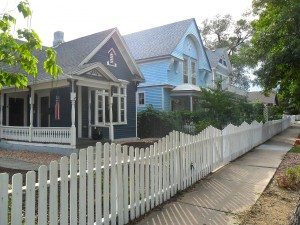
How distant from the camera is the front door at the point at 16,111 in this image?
17750mm

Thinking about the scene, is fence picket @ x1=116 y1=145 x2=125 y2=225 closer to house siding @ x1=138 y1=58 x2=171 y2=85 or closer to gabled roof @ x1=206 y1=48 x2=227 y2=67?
house siding @ x1=138 y1=58 x2=171 y2=85

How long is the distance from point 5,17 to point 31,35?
2.04 feet

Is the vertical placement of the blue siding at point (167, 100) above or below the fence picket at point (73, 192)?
above

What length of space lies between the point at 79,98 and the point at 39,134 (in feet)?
10.1

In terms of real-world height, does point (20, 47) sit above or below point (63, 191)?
above

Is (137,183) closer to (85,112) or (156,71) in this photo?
(85,112)

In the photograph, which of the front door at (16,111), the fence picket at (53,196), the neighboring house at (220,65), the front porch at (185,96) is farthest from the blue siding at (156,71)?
the fence picket at (53,196)

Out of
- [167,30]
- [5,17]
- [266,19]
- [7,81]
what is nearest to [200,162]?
[7,81]

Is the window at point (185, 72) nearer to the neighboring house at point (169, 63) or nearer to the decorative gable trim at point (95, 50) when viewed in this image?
the neighboring house at point (169, 63)

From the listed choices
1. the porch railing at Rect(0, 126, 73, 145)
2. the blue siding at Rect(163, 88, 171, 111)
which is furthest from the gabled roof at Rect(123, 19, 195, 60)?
the porch railing at Rect(0, 126, 73, 145)

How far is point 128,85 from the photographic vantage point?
62.1ft

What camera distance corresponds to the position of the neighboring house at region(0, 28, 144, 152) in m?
13.6

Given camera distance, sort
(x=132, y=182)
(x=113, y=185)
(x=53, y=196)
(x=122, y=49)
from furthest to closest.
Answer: (x=122, y=49) → (x=132, y=182) → (x=113, y=185) → (x=53, y=196)

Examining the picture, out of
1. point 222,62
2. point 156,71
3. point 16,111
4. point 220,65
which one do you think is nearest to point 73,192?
point 16,111
